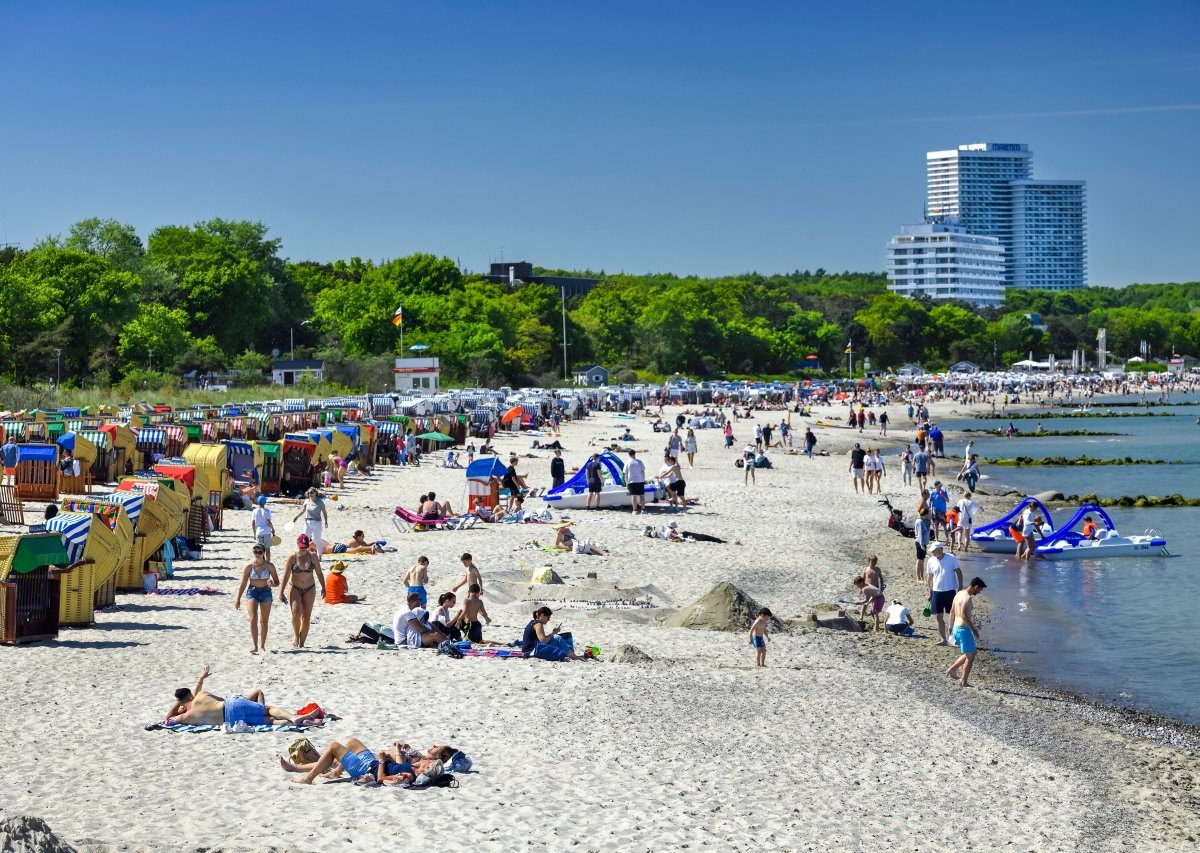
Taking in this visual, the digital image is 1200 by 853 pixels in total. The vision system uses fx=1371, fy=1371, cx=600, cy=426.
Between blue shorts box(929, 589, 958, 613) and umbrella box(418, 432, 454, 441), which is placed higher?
umbrella box(418, 432, 454, 441)

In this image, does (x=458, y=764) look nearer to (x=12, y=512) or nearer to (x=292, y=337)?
(x=12, y=512)

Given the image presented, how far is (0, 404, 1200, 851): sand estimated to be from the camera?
8.70 meters

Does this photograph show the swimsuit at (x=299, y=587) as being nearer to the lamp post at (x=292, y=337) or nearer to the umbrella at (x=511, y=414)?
the umbrella at (x=511, y=414)

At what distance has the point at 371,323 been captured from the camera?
87.3m

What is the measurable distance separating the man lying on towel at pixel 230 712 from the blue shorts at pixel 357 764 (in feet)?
4.34

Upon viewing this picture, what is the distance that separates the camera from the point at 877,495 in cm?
3294

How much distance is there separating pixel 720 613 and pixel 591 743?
5.49m

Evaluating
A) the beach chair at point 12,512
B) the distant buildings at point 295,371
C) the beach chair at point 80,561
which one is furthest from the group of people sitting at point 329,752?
the distant buildings at point 295,371

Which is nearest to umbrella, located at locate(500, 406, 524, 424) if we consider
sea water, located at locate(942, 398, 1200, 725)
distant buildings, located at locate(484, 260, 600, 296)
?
sea water, located at locate(942, 398, 1200, 725)

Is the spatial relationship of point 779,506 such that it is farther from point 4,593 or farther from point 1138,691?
point 4,593

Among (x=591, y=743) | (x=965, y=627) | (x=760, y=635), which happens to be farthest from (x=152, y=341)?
(x=591, y=743)

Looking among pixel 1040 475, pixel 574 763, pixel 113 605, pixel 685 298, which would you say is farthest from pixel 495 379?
pixel 574 763

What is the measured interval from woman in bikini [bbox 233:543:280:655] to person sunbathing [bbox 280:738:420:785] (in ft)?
11.6

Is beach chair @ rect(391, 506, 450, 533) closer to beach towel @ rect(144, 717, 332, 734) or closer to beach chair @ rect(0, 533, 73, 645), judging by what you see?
beach chair @ rect(0, 533, 73, 645)
